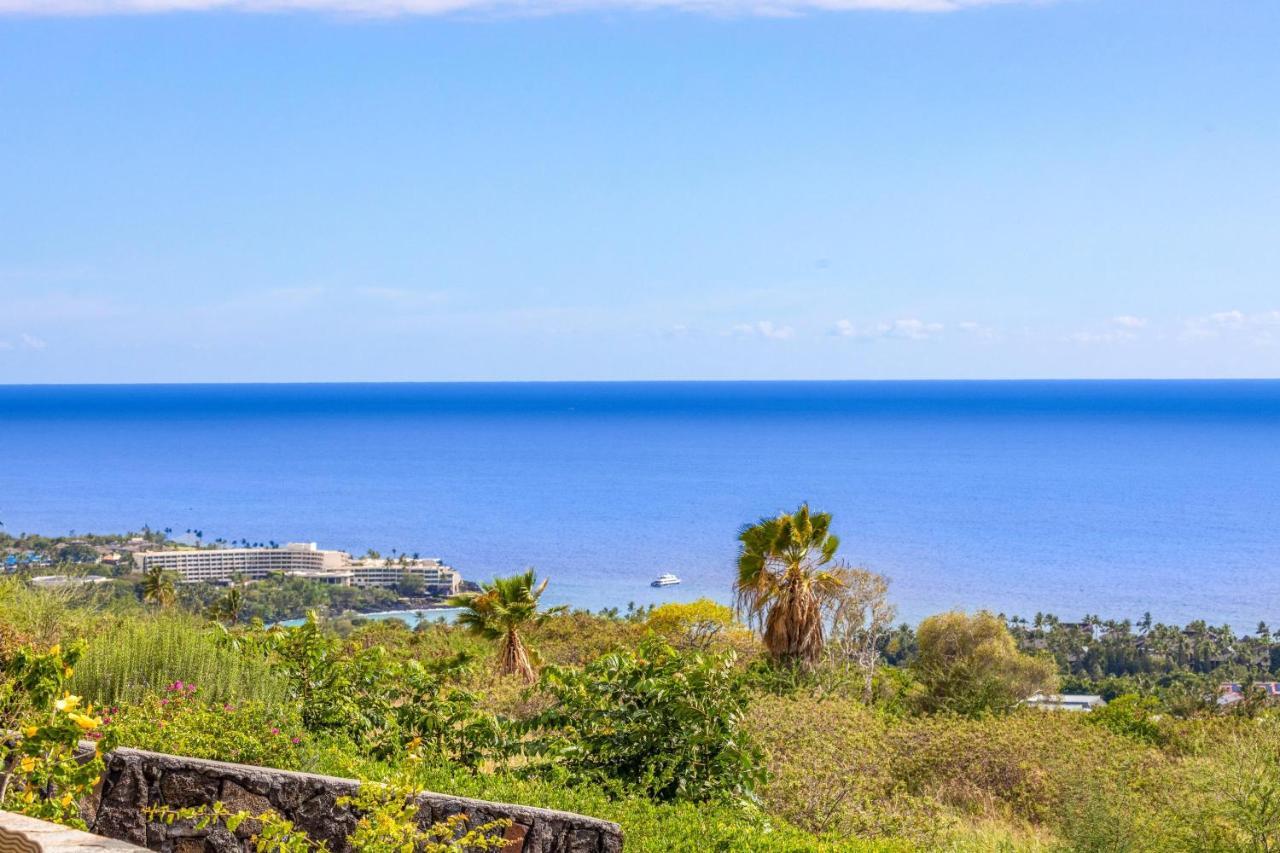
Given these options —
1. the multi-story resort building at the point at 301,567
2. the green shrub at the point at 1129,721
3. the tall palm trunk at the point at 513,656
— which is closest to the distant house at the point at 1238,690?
the green shrub at the point at 1129,721

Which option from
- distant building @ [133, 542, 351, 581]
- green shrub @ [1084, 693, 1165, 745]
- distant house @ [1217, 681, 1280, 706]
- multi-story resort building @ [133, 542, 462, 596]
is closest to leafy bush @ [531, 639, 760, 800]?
green shrub @ [1084, 693, 1165, 745]

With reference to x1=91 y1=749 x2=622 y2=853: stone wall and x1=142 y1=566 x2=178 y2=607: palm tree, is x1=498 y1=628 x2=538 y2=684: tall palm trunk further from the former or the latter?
x1=142 y1=566 x2=178 y2=607: palm tree

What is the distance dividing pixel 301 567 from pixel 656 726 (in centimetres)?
5810

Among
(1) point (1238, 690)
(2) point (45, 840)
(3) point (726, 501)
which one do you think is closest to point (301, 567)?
(3) point (726, 501)

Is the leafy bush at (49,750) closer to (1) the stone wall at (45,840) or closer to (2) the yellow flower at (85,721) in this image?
(2) the yellow flower at (85,721)

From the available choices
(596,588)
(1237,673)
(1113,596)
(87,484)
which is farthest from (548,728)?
(87,484)

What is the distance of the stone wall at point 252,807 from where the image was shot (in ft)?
21.4

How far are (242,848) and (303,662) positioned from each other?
318 centimetres

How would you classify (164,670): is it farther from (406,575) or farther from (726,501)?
(726,501)

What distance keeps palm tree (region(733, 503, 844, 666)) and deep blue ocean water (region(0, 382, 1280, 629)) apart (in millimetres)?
33802

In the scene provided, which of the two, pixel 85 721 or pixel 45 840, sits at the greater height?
pixel 85 721

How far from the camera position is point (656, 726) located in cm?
837

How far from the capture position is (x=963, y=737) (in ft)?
43.9

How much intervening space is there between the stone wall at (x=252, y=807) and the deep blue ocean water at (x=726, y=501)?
44857 millimetres
